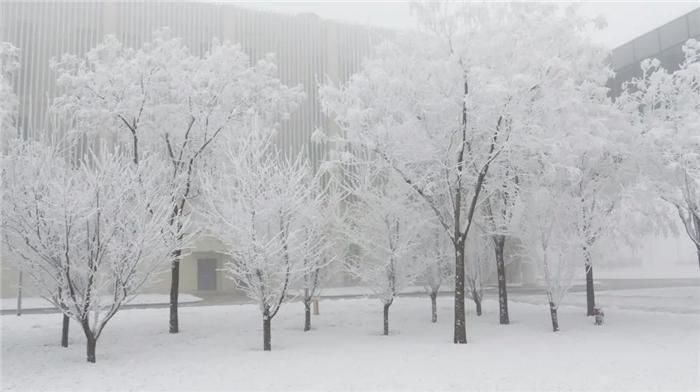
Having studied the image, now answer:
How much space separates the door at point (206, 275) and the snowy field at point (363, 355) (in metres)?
16.7

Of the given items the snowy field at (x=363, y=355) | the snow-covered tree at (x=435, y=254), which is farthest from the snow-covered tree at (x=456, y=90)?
the snow-covered tree at (x=435, y=254)

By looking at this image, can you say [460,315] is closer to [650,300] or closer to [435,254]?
[435,254]

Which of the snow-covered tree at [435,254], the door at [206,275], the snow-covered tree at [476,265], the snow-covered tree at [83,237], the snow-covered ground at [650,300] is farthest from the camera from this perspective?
the door at [206,275]

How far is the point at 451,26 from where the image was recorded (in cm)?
1425

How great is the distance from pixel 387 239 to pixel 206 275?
23641mm

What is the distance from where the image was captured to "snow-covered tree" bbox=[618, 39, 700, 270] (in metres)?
16.0

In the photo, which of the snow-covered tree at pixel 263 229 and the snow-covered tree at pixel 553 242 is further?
the snow-covered tree at pixel 553 242

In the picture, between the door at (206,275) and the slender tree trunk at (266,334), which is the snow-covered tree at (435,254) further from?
the door at (206,275)

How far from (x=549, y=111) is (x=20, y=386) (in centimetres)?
1440

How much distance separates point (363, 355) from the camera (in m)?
12.3

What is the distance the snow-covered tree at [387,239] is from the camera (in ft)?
53.6

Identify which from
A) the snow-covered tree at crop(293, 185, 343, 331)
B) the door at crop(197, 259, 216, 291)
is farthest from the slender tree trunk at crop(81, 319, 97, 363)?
the door at crop(197, 259, 216, 291)

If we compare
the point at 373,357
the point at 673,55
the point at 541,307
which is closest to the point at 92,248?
the point at 373,357

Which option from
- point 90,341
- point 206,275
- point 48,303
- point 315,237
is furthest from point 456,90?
point 206,275
